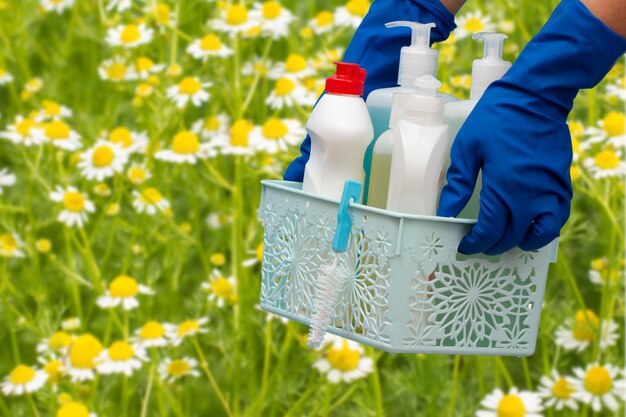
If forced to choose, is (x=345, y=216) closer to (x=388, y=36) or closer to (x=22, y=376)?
(x=388, y=36)

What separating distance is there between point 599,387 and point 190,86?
2.63ft

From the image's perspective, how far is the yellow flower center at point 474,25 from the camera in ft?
6.51

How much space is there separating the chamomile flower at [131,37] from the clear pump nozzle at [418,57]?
101cm

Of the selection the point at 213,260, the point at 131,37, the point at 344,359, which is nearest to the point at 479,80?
the point at 344,359

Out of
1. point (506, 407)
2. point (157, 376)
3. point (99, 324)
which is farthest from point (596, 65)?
point (99, 324)

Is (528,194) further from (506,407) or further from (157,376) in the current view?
(157,376)

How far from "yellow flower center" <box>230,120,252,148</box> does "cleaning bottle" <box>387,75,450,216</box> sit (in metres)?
0.76

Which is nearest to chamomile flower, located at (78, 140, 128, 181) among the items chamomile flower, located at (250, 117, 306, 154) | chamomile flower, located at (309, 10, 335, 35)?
chamomile flower, located at (250, 117, 306, 154)

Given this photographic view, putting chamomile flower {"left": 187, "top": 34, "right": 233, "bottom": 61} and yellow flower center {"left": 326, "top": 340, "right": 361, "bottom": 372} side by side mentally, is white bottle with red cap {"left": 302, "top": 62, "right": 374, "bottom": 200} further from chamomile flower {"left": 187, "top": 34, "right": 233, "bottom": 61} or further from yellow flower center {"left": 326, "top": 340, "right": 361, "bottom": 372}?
chamomile flower {"left": 187, "top": 34, "right": 233, "bottom": 61}

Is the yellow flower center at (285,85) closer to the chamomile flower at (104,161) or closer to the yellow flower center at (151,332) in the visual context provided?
the chamomile flower at (104,161)

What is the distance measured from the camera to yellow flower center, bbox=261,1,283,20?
6.22ft

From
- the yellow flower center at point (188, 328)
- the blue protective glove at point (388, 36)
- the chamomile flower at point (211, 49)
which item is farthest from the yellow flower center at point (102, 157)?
the blue protective glove at point (388, 36)

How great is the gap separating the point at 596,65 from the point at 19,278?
4.53 ft

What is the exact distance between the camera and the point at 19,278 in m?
2.07
